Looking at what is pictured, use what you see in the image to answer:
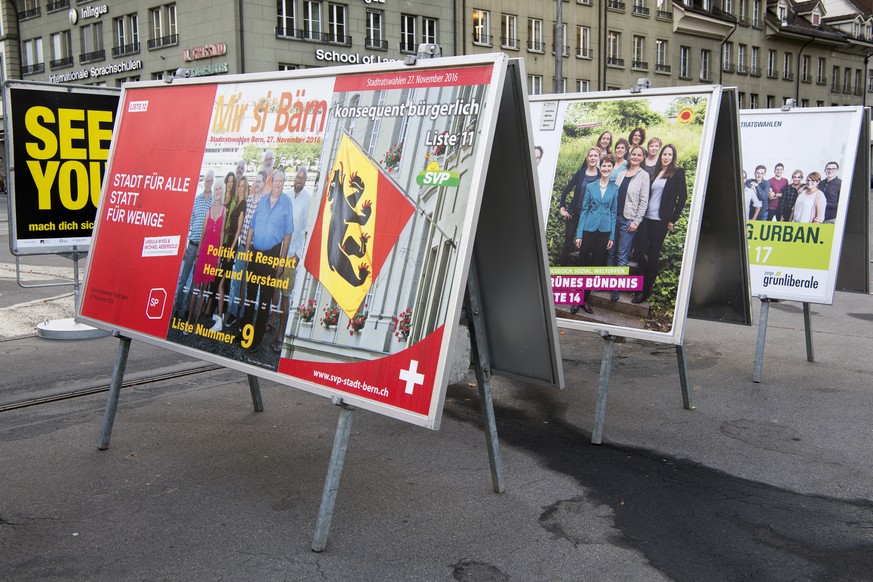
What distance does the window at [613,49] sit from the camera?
165 ft

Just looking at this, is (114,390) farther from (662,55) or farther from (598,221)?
(662,55)

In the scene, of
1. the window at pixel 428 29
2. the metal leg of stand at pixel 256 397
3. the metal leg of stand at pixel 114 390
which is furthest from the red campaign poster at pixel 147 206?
the window at pixel 428 29

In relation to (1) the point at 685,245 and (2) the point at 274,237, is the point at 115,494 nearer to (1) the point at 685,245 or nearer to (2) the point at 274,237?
(2) the point at 274,237

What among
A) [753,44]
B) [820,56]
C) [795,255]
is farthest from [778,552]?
[820,56]

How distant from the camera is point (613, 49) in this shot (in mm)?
50844

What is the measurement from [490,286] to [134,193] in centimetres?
231

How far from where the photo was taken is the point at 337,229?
4.04 meters

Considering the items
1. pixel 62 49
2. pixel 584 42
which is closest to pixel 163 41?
pixel 62 49

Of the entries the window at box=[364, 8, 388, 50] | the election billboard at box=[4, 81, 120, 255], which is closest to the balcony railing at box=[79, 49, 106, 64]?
the window at box=[364, 8, 388, 50]

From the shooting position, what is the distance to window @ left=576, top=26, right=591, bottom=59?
161 ft

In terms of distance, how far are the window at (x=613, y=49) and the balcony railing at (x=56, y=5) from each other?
100ft

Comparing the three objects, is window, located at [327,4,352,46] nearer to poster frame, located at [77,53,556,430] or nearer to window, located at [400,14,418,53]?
window, located at [400,14,418,53]

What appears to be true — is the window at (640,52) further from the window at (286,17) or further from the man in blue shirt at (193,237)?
the man in blue shirt at (193,237)

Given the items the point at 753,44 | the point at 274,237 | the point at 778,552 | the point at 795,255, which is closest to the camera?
the point at 778,552
